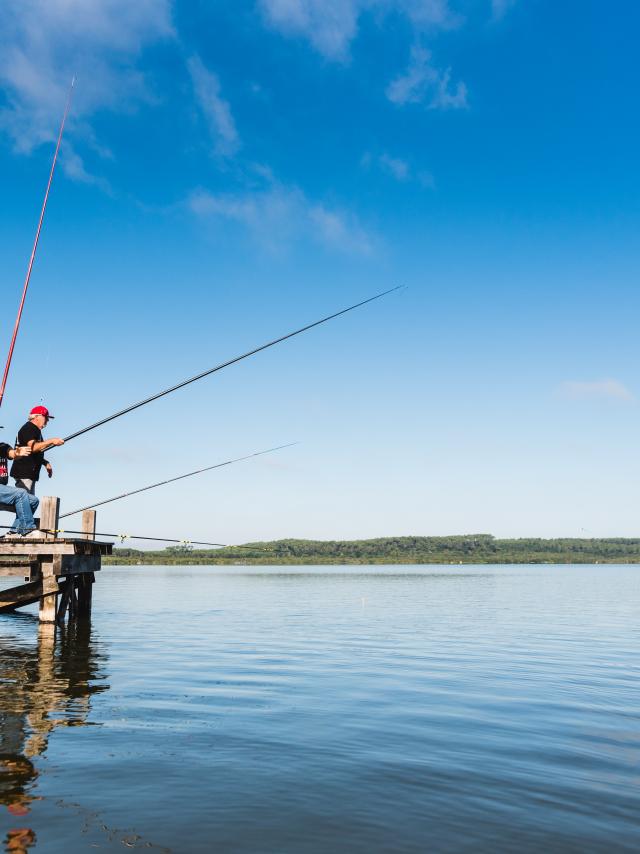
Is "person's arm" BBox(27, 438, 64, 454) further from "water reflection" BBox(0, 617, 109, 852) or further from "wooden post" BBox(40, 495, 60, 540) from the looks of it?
"water reflection" BBox(0, 617, 109, 852)

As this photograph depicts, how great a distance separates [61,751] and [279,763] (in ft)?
7.87

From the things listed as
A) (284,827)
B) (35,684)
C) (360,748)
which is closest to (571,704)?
(360,748)

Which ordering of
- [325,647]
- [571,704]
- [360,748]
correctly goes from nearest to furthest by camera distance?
[360,748], [571,704], [325,647]

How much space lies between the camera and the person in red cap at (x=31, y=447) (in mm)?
13703

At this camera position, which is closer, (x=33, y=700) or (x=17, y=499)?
(x=33, y=700)

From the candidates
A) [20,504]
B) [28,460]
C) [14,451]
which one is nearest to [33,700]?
[20,504]

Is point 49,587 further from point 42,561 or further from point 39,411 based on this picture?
point 39,411

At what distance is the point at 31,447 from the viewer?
13.6 m

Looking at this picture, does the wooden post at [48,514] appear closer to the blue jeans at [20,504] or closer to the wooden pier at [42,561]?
the wooden pier at [42,561]

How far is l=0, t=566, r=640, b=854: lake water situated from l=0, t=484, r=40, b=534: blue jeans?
275 cm

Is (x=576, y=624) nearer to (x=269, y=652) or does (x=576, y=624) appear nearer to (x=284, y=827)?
(x=269, y=652)

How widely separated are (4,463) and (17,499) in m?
0.77

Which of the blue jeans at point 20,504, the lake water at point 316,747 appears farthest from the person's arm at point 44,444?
the lake water at point 316,747

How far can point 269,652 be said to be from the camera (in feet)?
55.9
